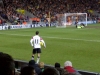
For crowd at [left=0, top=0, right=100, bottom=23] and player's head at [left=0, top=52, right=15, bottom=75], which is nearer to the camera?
player's head at [left=0, top=52, right=15, bottom=75]

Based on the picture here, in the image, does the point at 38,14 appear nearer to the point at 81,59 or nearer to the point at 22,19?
the point at 22,19

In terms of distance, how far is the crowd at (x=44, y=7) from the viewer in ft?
149

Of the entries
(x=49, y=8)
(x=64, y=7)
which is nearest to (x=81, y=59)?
(x=49, y=8)

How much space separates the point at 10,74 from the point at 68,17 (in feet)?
150

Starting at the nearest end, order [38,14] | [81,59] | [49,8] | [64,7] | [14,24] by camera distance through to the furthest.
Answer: [81,59], [14,24], [38,14], [49,8], [64,7]

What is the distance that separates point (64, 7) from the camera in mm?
59625

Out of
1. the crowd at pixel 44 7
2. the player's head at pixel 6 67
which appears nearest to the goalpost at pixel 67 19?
the crowd at pixel 44 7

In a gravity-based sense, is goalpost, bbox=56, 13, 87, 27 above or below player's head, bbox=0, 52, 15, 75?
below

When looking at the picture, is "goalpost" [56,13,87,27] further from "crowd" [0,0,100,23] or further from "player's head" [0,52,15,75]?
"player's head" [0,52,15,75]

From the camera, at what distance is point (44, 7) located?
2135 inches

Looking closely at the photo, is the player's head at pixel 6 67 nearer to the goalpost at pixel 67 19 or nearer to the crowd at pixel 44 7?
the crowd at pixel 44 7

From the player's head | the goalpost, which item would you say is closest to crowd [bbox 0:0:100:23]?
the goalpost

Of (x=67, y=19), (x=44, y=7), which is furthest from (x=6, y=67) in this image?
(x=44, y=7)

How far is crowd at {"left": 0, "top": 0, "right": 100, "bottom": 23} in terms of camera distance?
45.4 metres
